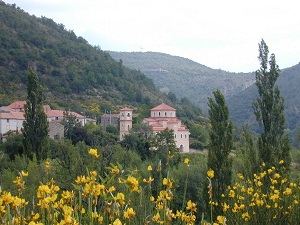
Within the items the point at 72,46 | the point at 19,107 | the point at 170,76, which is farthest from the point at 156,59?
the point at 19,107

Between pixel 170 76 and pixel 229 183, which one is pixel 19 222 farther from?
pixel 170 76

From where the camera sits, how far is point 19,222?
2748 mm

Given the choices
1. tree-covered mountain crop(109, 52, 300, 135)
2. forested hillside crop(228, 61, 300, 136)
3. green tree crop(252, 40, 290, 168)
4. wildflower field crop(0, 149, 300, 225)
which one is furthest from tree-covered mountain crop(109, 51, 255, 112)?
wildflower field crop(0, 149, 300, 225)

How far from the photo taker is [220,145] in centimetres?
1491

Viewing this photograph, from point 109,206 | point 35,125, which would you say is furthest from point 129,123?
point 109,206

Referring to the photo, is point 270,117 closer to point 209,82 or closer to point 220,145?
point 220,145

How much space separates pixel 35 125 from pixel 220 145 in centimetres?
1172

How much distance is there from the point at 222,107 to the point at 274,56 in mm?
2796

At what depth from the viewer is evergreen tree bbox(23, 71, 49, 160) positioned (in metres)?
23.3

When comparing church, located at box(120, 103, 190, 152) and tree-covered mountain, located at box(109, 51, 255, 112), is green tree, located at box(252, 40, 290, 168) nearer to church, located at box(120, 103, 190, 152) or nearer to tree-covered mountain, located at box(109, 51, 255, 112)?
church, located at box(120, 103, 190, 152)

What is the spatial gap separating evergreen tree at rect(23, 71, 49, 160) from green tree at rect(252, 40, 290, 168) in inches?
460

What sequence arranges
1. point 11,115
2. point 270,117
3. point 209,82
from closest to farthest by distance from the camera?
1. point 270,117
2. point 11,115
3. point 209,82

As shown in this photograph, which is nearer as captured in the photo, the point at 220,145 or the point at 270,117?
the point at 220,145

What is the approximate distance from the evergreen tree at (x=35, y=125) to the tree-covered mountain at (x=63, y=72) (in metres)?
36.3
